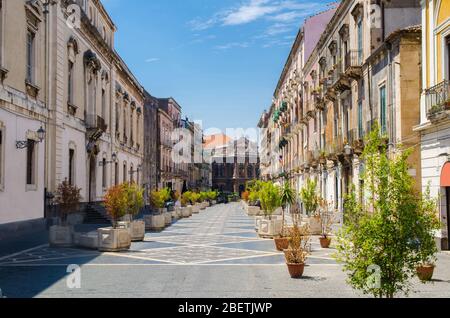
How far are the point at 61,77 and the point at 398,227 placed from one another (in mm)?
21039

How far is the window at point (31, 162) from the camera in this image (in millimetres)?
21969

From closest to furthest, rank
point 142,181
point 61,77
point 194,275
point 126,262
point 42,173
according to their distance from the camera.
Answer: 1. point 194,275
2. point 126,262
3. point 42,173
4. point 61,77
5. point 142,181

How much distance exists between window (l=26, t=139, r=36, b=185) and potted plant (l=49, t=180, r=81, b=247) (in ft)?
3.92

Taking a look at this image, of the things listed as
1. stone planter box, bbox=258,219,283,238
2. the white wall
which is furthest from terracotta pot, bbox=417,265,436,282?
the white wall

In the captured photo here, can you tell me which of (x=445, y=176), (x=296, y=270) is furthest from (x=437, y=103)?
(x=296, y=270)

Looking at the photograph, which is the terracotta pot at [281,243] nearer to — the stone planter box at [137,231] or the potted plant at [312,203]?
the potted plant at [312,203]

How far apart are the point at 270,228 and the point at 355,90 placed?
31.4 feet

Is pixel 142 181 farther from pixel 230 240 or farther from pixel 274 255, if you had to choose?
pixel 274 255

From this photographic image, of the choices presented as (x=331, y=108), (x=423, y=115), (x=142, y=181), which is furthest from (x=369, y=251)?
(x=142, y=181)

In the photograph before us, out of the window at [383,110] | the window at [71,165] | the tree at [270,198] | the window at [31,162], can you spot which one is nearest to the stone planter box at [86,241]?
the window at [31,162]

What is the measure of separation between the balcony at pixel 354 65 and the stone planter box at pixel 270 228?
8.82 metres

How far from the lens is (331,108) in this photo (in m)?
33.3

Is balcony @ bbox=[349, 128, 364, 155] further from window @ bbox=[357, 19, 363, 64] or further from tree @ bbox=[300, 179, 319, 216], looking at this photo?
window @ bbox=[357, 19, 363, 64]
